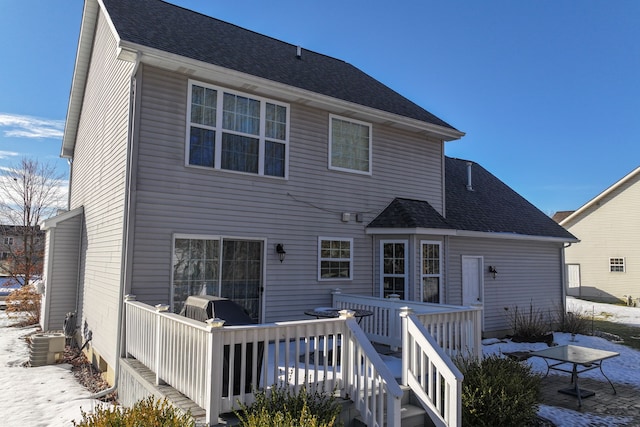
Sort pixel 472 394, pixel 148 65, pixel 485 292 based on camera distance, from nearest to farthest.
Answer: pixel 472 394 → pixel 148 65 → pixel 485 292

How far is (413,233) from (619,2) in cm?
1175

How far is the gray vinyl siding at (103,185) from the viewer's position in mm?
7715

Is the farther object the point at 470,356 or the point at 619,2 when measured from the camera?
the point at 619,2

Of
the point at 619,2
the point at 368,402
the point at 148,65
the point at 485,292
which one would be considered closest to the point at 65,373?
the point at 148,65

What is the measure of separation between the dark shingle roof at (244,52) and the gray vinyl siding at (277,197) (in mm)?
622

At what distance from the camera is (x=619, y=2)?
14.3 m

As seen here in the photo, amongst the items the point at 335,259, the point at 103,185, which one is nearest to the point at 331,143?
the point at 335,259

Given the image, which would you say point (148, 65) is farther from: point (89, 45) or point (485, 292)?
point (485, 292)

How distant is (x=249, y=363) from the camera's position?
14.8 feet

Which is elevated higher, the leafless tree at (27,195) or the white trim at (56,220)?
the leafless tree at (27,195)

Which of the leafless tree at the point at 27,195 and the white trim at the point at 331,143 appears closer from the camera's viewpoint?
the white trim at the point at 331,143

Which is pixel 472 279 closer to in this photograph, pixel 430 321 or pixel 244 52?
pixel 430 321

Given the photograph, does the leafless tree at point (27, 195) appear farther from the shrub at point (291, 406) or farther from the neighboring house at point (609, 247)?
the neighboring house at point (609, 247)

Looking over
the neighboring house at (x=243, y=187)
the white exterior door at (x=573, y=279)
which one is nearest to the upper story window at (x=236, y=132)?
the neighboring house at (x=243, y=187)
